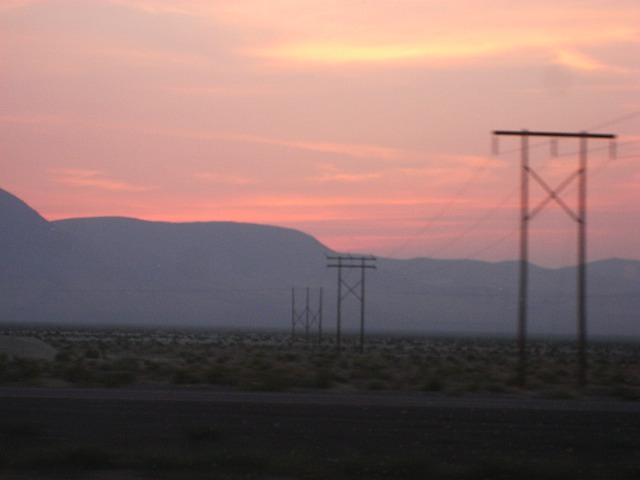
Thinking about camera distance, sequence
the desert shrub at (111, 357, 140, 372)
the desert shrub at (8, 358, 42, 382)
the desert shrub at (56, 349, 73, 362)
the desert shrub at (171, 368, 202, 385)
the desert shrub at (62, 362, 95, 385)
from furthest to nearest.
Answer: the desert shrub at (56, 349, 73, 362), the desert shrub at (111, 357, 140, 372), the desert shrub at (171, 368, 202, 385), the desert shrub at (8, 358, 42, 382), the desert shrub at (62, 362, 95, 385)

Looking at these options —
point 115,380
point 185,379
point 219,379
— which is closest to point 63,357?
point 185,379

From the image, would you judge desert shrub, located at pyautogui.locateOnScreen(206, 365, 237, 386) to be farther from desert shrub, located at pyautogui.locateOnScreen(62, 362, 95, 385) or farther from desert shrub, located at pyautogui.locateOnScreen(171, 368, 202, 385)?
desert shrub, located at pyautogui.locateOnScreen(62, 362, 95, 385)

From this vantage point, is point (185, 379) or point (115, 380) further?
point (185, 379)

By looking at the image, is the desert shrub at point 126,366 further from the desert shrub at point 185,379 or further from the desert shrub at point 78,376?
the desert shrub at point 185,379

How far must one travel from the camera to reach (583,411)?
31703 mm

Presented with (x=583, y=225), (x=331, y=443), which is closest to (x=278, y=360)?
(x=583, y=225)

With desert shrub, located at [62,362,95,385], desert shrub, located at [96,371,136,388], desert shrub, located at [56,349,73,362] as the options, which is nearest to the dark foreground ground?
desert shrub, located at [96,371,136,388]

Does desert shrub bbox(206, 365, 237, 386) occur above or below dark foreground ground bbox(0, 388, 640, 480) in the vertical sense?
below

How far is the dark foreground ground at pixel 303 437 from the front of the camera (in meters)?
18.4

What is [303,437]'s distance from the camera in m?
23.0

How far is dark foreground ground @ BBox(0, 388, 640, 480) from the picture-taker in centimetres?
1841

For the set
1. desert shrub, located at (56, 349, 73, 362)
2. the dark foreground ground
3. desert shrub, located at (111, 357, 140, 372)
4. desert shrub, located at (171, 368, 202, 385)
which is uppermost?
the dark foreground ground

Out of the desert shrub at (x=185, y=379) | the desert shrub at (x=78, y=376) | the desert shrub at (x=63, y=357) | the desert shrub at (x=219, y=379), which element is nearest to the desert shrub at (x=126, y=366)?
the desert shrub at (x=63, y=357)

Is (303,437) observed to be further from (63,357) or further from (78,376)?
(63,357)
